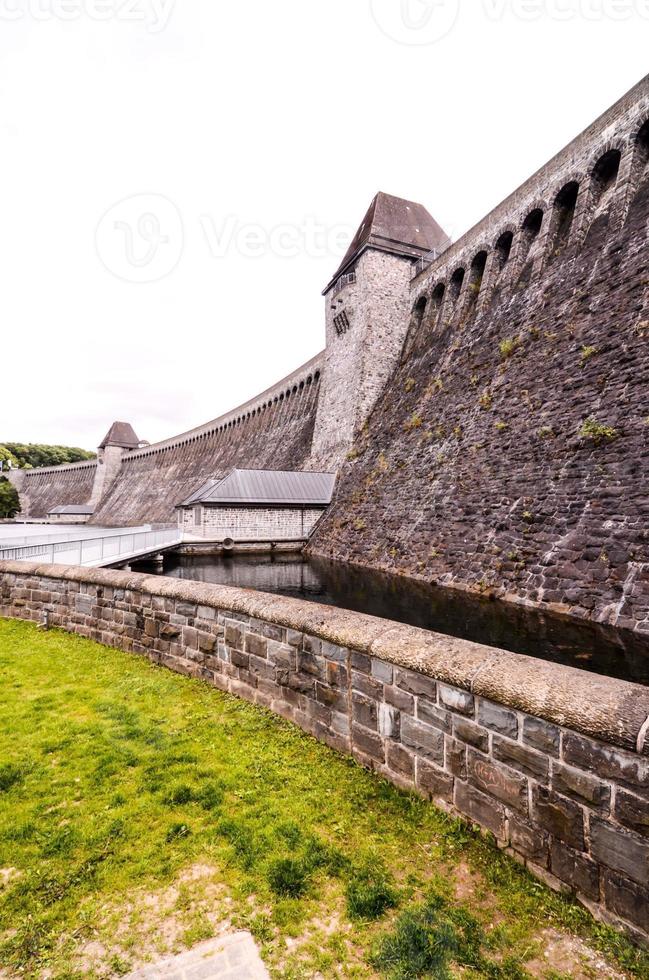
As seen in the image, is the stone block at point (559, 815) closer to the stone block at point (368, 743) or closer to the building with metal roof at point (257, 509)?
the stone block at point (368, 743)

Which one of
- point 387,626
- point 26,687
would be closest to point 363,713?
point 387,626

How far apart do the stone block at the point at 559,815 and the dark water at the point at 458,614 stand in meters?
5.15

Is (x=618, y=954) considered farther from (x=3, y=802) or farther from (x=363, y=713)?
(x=3, y=802)

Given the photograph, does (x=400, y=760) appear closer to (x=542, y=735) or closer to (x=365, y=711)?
(x=365, y=711)

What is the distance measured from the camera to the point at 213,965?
199cm

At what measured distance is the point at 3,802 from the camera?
305cm

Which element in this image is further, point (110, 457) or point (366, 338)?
point (110, 457)

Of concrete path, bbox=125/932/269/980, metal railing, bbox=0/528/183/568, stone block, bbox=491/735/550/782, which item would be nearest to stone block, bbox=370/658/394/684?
stone block, bbox=491/735/550/782

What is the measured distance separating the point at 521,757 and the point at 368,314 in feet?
92.3

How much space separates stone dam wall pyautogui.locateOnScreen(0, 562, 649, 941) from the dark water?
4980 mm

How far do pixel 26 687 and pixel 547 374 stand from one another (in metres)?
14.3

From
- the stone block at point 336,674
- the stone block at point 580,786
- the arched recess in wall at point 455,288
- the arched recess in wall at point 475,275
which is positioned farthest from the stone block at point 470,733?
the arched recess in wall at point 455,288

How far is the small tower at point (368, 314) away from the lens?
28.0 meters

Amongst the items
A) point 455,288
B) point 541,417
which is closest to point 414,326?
point 455,288
